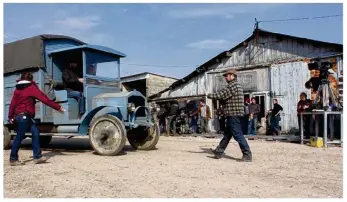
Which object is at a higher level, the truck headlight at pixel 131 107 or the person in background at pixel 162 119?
the truck headlight at pixel 131 107

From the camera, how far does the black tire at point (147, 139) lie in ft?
29.3

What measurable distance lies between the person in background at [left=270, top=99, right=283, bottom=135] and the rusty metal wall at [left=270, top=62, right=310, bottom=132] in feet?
1.59

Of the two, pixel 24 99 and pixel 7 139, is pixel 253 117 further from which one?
pixel 24 99

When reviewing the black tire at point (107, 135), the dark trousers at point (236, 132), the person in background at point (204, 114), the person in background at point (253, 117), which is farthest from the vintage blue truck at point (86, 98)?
the person in background at point (204, 114)

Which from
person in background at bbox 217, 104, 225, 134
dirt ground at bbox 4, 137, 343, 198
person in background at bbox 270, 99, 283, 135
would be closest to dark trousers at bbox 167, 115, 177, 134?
person in background at bbox 217, 104, 225, 134

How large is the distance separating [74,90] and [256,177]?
509 cm

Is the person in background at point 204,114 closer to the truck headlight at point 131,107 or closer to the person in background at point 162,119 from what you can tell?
the person in background at point 162,119

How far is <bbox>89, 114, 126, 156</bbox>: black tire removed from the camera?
7.66 metres

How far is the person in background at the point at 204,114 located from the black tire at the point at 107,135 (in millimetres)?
9112

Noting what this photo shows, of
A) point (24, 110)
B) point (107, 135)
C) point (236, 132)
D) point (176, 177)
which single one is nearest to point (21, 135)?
point (24, 110)

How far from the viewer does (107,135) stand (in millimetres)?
7848

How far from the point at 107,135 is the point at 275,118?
8.19m

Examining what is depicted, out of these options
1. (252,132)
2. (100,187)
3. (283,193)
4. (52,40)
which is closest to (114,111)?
(52,40)

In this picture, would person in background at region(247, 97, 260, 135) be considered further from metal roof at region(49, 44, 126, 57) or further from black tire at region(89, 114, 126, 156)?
black tire at region(89, 114, 126, 156)
